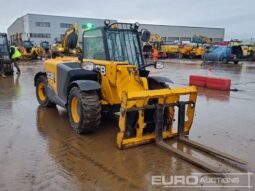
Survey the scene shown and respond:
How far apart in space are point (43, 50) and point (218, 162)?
3148cm

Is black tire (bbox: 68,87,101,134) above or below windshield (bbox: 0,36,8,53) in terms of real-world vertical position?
below

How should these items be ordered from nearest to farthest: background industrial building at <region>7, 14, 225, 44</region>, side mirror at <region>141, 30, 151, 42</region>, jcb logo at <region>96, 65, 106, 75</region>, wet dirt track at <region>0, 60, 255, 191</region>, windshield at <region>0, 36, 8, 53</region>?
wet dirt track at <region>0, 60, 255, 191</region> < jcb logo at <region>96, 65, 106, 75</region> < side mirror at <region>141, 30, 151, 42</region> < windshield at <region>0, 36, 8, 53</region> < background industrial building at <region>7, 14, 225, 44</region>

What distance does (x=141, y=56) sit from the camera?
672cm

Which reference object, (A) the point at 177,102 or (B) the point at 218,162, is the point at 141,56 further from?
(B) the point at 218,162

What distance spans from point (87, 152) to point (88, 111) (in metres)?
0.88

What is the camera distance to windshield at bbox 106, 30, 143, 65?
636 centimetres

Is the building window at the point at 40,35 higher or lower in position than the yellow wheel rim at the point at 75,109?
higher

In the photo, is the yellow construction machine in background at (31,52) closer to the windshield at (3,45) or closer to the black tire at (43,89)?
the windshield at (3,45)

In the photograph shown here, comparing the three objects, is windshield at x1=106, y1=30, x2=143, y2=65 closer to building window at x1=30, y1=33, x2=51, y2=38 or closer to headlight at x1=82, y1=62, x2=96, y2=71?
headlight at x1=82, y1=62, x2=96, y2=71

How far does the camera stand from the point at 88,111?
577 centimetres

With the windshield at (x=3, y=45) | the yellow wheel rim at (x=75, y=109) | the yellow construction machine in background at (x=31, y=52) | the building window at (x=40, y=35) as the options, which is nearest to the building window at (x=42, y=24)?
the building window at (x=40, y=35)

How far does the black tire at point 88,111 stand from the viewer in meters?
5.78

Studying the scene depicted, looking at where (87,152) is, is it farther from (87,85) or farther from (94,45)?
(94,45)

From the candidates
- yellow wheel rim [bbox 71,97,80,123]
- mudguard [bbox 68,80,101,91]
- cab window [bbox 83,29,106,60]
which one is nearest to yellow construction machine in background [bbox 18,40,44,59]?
cab window [bbox 83,29,106,60]
